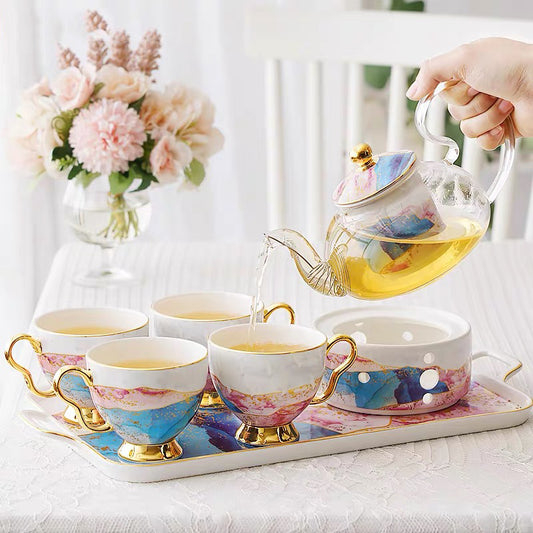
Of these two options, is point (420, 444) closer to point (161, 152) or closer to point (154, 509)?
point (154, 509)

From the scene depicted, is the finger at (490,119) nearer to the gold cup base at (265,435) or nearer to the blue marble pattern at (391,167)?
the blue marble pattern at (391,167)

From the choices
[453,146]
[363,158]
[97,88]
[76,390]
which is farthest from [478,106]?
[97,88]

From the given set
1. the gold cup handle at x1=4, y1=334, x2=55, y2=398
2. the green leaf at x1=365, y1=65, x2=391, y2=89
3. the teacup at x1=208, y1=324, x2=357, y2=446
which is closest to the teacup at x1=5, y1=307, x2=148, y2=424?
the gold cup handle at x1=4, y1=334, x2=55, y2=398

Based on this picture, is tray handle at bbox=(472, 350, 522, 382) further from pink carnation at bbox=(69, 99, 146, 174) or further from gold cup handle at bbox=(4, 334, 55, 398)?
pink carnation at bbox=(69, 99, 146, 174)

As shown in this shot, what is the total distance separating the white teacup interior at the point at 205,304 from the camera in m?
0.90

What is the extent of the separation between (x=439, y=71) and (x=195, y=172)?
642 mm

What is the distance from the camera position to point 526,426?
0.84m

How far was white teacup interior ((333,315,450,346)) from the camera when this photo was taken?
0.93 meters

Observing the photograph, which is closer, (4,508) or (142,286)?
(4,508)

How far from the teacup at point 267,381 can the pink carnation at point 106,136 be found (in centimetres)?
62

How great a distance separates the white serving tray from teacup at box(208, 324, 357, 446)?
0.7 inches

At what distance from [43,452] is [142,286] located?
53 cm

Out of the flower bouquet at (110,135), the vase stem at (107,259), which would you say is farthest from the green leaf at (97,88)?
the vase stem at (107,259)

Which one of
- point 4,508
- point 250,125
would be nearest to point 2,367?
point 250,125
